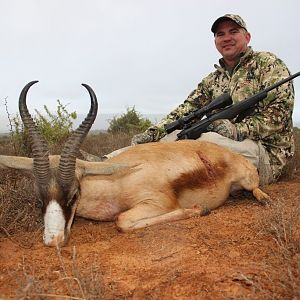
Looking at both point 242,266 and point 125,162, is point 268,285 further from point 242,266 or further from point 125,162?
point 125,162

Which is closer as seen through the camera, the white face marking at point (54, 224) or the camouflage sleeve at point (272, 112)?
the white face marking at point (54, 224)

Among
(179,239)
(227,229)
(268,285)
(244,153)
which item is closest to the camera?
(268,285)

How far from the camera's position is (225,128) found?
5.69 metres

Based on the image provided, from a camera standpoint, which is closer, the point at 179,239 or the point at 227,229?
the point at 179,239

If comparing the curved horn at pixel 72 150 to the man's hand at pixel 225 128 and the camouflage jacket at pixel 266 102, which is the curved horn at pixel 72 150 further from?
the camouflage jacket at pixel 266 102

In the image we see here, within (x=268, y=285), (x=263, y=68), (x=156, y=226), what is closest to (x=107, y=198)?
(x=156, y=226)

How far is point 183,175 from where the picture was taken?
15.0 ft

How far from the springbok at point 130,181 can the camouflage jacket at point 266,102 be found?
926 mm

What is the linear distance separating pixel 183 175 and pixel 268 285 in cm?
230

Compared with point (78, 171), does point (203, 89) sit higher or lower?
higher

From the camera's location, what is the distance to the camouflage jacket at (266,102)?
5820mm

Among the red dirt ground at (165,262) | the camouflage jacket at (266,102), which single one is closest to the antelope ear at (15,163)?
the red dirt ground at (165,262)

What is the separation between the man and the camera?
579 cm

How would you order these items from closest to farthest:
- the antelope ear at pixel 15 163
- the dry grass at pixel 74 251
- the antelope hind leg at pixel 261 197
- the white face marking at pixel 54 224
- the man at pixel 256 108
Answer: the dry grass at pixel 74 251 < the white face marking at pixel 54 224 < the antelope ear at pixel 15 163 < the antelope hind leg at pixel 261 197 < the man at pixel 256 108
